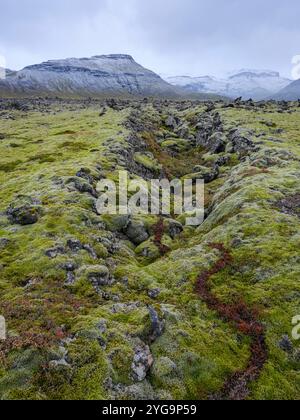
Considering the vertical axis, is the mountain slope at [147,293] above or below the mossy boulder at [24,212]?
below

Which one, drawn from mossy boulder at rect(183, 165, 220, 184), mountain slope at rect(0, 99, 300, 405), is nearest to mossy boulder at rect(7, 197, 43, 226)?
mountain slope at rect(0, 99, 300, 405)

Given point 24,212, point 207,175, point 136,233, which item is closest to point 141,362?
point 136,233

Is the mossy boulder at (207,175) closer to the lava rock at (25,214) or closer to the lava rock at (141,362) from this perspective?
the lava rock at (25,214)

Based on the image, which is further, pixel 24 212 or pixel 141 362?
pixel 24 212

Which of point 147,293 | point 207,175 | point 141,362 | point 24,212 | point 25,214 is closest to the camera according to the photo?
point 141,362

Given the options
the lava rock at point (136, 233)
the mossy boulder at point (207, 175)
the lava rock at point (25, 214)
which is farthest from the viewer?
the mossy boulder at point (207, 175)

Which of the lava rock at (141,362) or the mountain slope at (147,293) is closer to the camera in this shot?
the mountain slope at (147,293)

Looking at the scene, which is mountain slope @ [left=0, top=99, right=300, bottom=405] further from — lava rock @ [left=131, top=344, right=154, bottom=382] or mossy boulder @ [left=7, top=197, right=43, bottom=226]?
mossy boulder @ [left=7, top=197, right=43, bottom=226]

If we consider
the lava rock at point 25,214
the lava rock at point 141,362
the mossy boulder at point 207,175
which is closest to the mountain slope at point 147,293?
the lava rock at point 141,362

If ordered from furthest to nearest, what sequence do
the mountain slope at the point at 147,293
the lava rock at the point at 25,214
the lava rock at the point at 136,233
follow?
the lava rock at the point at 136,233
the lava rock at the point at 25,214
the mountain slope at the point at 147,293

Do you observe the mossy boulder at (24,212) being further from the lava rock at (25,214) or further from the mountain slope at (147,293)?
the mountain slope at (147,293)

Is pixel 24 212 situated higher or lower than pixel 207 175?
higher

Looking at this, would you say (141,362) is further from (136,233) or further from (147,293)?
(136,233)

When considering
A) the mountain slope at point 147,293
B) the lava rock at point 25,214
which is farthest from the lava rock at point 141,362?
the lava rock at point 25,214
